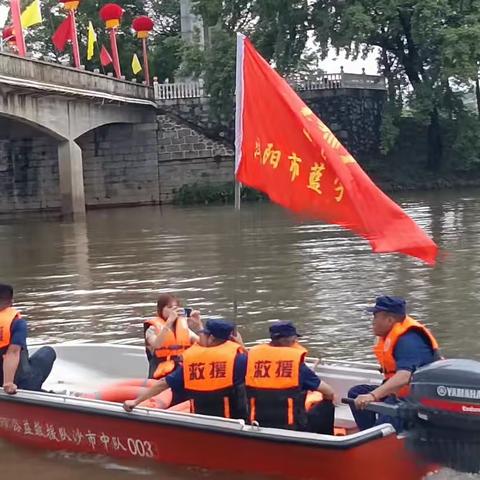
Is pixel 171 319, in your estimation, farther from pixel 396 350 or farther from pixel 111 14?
pixel 111 14

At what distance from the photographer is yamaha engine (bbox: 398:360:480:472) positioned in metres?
5.61

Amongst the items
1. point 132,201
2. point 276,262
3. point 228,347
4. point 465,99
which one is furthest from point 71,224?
point 228,347

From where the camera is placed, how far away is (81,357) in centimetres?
960

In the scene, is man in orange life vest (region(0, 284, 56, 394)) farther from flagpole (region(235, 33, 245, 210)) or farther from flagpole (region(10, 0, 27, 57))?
flagpole (region(10, 0, 27, 57))

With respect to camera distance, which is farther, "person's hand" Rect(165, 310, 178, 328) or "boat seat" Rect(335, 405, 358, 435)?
"person's hand" Rect(165, 310, 178, 328)

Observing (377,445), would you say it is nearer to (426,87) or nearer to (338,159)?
(338,159)

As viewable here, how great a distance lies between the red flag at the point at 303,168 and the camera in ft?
20.6

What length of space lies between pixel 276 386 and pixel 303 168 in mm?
1674

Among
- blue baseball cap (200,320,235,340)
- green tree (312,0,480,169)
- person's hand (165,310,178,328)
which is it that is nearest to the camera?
blue baseball cap (200,320,235,340)

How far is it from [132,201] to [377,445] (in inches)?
1345

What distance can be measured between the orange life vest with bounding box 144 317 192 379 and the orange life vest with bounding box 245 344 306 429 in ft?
4.88

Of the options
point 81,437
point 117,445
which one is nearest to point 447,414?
point 117,445

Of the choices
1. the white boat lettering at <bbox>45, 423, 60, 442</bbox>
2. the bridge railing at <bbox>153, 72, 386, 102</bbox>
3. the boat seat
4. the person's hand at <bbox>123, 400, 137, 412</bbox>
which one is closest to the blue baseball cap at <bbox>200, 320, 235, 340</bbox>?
the person's hand at <bbox>123, 400, 137, 412</bbox>

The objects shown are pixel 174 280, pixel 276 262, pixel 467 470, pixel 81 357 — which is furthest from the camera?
pixel 276 262
